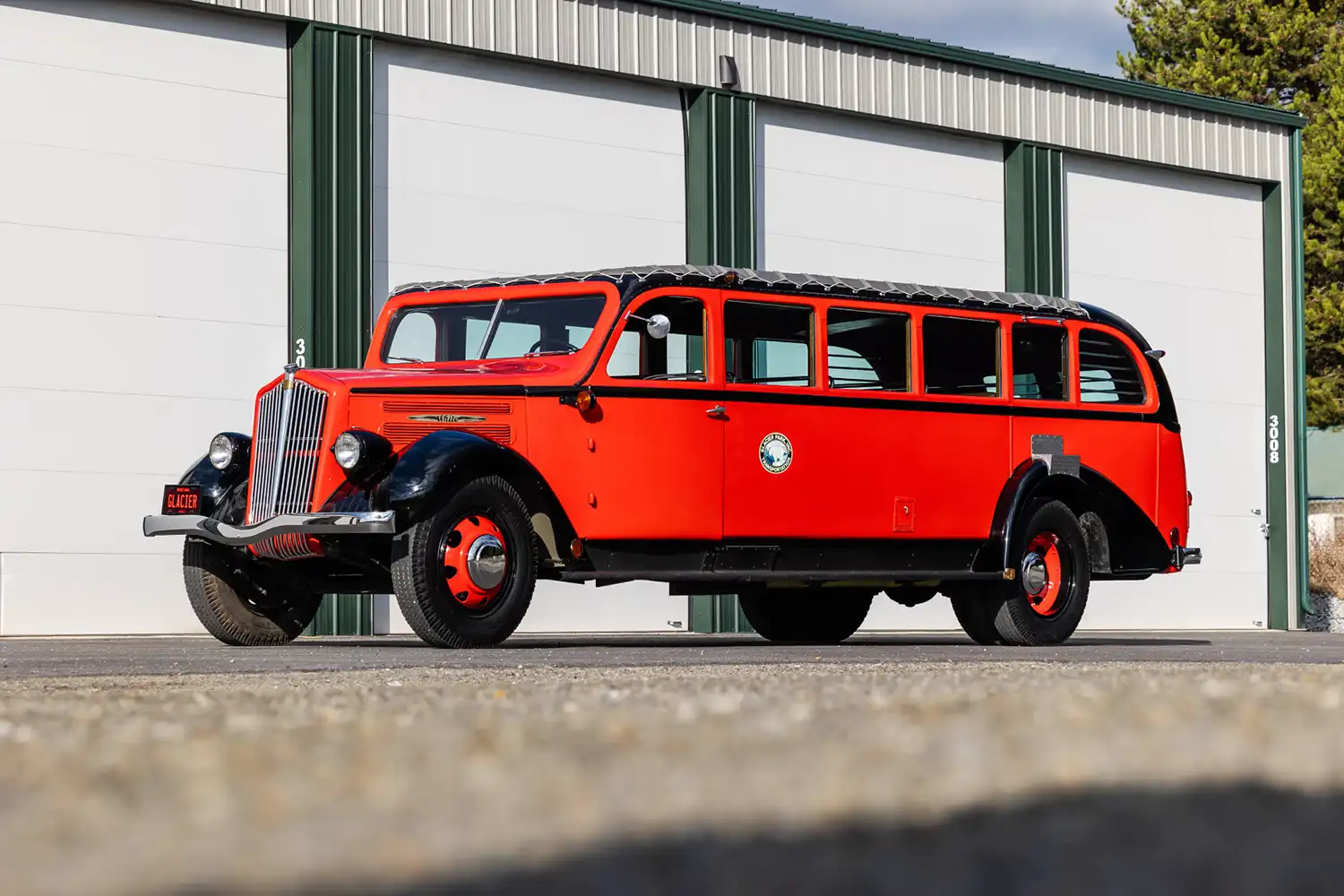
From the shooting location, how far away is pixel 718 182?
60.1ft

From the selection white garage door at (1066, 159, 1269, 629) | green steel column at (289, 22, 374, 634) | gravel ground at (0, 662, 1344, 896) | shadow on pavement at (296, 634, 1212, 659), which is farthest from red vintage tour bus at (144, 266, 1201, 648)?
white garage door at (1066, 159, 1269, 629)

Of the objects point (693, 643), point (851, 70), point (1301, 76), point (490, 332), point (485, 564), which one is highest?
point (1301, 76)

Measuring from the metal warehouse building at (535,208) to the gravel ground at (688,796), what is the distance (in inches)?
449

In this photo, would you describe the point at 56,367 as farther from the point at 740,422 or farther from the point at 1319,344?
the point at 1319,344

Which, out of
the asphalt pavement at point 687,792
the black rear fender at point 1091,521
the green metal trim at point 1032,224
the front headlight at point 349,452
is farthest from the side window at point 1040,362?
the green metal trim at point 1032,224

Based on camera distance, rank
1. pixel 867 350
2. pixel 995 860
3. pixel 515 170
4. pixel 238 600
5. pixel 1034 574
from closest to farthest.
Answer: pixel 995 860
pixel 238 600
pixel 867 350
pixel 1034 574
pixel 515 170

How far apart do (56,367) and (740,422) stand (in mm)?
6732

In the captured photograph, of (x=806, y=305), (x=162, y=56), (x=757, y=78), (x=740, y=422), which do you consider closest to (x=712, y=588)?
(x=740, y=422)

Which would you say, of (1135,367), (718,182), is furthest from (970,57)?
(1135,367)

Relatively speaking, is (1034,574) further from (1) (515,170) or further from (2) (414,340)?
(1) (515,170)

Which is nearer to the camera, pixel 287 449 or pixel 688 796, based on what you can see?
pixel 688 796

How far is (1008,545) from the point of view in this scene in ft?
37.6

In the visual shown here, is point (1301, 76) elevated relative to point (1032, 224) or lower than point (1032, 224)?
elevated

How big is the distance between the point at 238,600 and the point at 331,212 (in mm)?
6075
